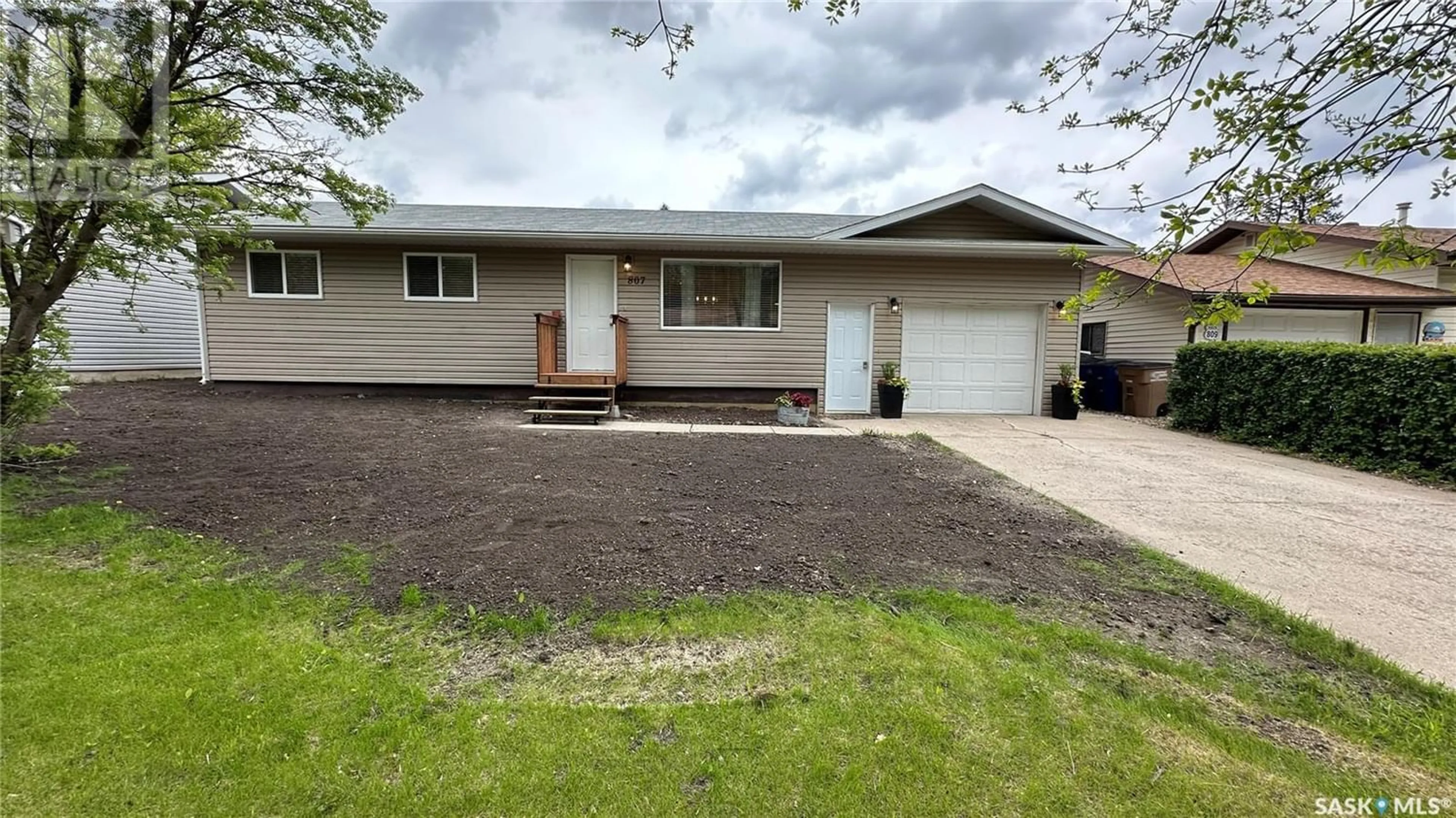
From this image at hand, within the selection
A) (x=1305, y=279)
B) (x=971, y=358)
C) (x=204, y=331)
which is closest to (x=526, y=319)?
(x=204, y=331)

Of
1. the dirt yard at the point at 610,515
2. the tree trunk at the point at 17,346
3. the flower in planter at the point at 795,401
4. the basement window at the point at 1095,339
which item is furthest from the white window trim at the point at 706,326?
the basement window at the point at 1095,339

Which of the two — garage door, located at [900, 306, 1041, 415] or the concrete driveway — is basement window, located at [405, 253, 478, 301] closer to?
the concrete driveway

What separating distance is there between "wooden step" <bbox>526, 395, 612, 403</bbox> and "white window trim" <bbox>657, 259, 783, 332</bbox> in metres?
1.93

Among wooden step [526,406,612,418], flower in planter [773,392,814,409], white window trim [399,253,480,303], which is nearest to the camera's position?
wooden step [526,406,612,418]

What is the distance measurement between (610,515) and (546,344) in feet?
16.4

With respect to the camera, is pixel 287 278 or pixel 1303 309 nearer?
pixel 287 278

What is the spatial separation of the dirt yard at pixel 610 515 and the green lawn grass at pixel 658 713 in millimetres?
286

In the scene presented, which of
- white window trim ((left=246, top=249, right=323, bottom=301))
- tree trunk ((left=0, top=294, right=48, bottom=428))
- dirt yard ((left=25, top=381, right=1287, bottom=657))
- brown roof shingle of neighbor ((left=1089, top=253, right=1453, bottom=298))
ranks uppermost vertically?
brown roof shingle of neighbor ((left=1089, top=253, right=1453, bottom=298))

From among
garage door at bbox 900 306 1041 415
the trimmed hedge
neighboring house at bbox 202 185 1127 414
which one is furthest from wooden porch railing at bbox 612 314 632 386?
the trimmed hedge

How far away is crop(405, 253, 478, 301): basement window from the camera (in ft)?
30.3

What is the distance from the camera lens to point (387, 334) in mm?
9297

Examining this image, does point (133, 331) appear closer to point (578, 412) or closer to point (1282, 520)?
point (578, 412)

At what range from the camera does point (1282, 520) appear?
14.1ft

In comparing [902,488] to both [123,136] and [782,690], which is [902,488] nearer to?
[782,690]
